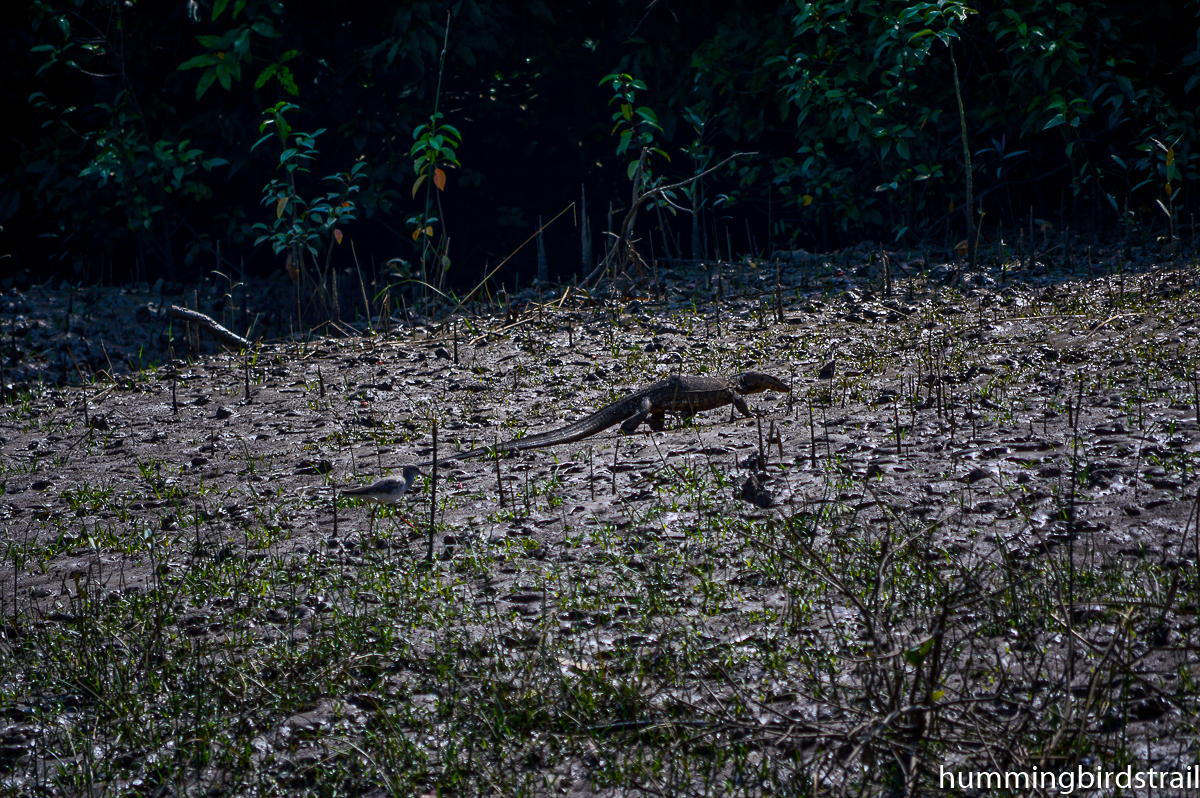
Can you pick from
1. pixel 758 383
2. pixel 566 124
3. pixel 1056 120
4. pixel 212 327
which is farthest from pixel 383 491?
pixel 566 124

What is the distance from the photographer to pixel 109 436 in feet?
22.2

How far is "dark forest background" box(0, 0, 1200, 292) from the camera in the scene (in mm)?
10016

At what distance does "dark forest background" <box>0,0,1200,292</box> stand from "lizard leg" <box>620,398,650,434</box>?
4724mm

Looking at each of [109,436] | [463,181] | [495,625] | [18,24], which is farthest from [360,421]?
[18,24]

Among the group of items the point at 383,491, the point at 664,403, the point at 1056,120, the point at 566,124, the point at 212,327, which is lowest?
the point at 383,491

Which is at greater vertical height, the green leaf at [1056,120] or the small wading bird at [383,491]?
the green leaf at [1056,120]

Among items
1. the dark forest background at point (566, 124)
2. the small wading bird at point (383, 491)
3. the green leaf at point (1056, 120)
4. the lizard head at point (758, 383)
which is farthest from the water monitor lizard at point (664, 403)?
the green leaf at point (1056, 120)

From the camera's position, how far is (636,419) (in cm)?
607

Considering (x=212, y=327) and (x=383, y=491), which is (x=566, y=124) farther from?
(x=383, y=491)

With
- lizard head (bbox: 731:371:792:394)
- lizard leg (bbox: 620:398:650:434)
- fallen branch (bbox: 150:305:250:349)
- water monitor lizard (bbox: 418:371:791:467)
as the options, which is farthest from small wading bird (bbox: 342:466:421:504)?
fallen branch (bbox: 150:305:250:349)

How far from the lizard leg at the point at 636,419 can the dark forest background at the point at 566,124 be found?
15.5 feet

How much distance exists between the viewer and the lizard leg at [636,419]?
5996 mm

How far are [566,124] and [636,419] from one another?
26.8 feet

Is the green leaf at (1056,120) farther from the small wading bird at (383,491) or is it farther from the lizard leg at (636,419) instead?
the small wading bird at (383,491)
